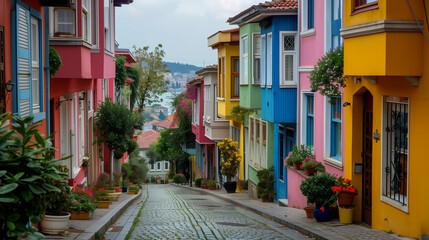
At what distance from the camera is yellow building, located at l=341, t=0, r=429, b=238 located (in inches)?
382

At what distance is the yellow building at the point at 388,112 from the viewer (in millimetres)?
9711

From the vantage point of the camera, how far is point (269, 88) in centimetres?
2038

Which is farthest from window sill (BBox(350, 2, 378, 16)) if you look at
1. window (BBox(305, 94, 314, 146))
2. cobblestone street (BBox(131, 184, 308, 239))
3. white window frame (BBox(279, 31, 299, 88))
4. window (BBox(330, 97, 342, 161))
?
white window frame (BBox(279, 31, 299, 88))

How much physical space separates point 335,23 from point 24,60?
25.9 feet

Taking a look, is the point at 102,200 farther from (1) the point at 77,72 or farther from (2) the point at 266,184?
(2) the point at 266,184

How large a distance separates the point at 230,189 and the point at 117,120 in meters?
7.10

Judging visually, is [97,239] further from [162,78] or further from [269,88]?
[162,78]

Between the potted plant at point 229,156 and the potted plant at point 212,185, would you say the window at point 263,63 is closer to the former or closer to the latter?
the potted plant at point 229,156

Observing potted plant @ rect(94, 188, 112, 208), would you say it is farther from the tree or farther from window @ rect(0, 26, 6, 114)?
the tree

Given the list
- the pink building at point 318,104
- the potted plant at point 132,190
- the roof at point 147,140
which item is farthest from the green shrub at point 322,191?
the roof at point 147,140

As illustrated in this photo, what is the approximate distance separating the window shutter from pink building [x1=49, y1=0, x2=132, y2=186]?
80 cm

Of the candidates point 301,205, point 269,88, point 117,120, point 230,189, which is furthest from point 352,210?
point 230,189

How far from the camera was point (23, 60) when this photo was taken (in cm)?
986

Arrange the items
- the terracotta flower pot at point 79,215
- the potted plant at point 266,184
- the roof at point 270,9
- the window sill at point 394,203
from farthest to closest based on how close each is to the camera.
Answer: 1. the potted plant at point 266,184
2. the roof at point 270,9
3. the terracotta flower pot at point 79,215
4. the window sill at point 394,203
